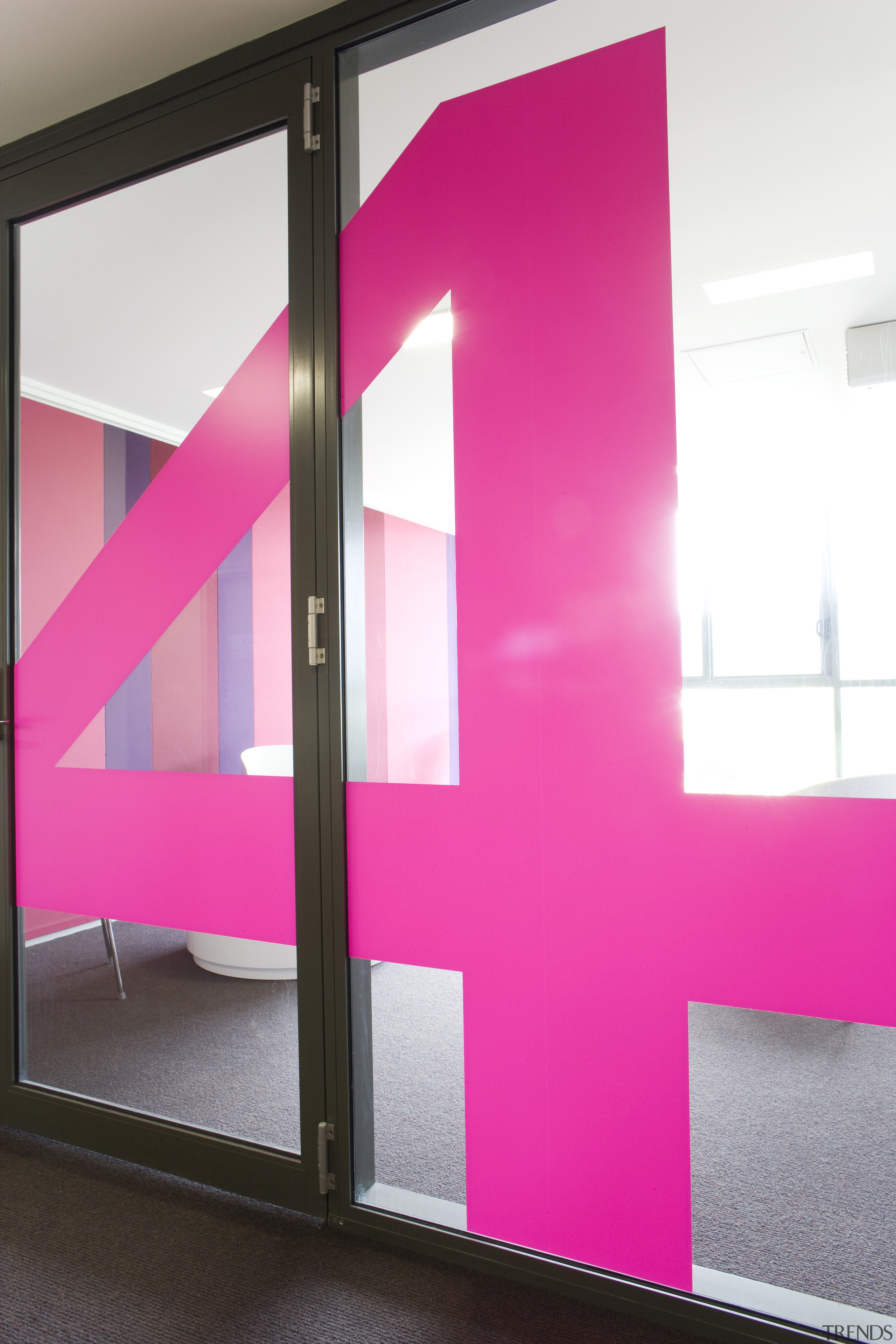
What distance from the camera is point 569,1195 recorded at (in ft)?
5.37

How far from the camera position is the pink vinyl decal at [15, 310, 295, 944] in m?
1.99

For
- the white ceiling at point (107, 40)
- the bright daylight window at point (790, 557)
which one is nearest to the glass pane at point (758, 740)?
the bright daylight window at point (790, 557)

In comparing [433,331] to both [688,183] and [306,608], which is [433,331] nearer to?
[688,183]

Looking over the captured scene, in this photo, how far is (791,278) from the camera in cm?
149

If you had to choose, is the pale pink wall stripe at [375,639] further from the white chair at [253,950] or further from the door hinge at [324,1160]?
the door hinge at [324,1160]

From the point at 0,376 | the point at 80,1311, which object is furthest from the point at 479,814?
the point at 0,376

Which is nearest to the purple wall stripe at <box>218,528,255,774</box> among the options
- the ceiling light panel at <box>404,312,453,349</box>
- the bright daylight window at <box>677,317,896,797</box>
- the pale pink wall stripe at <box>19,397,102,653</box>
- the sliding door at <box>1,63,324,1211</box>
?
the sliding door at <box>1,63,324,1211</box>

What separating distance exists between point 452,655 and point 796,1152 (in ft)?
3.91

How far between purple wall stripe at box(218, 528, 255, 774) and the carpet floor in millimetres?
561

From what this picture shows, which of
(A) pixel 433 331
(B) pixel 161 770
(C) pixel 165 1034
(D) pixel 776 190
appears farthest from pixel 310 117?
(C) pixel 165 1034

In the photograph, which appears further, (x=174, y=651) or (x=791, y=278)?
(x=174, y=651)

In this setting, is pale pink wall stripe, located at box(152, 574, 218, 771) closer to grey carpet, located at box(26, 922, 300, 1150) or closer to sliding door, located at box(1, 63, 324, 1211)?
sliding door, located at box(1, 63, 324, 1211)

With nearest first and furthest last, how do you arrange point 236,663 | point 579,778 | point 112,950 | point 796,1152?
point 796,1152, point 579,778, point 236,663, point 112,950

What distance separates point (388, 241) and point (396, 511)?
62 cm
